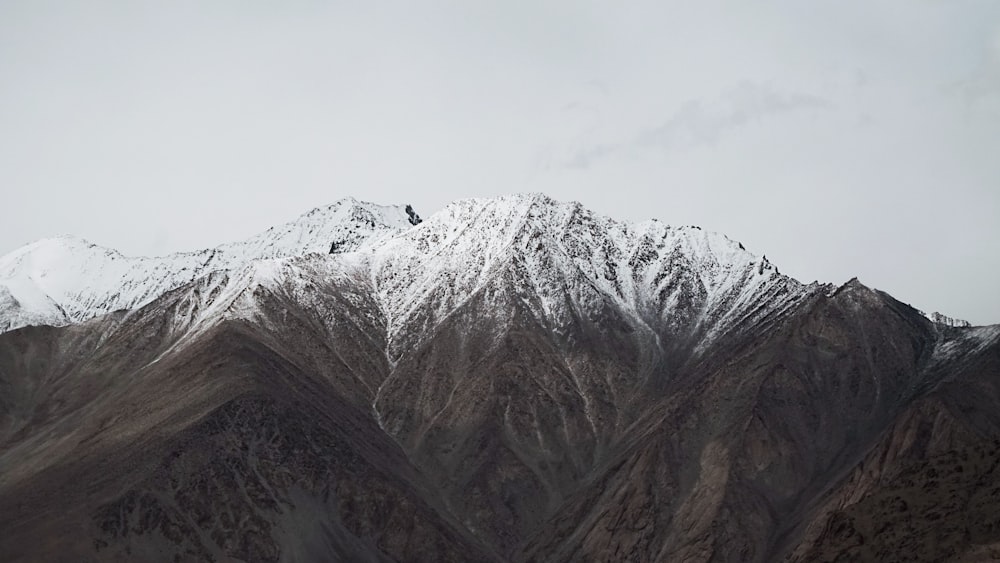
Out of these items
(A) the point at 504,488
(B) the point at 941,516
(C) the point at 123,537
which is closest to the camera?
(B) the point at 941,516

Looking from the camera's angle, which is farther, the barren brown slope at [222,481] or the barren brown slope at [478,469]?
the barren brown slope at [478,469]

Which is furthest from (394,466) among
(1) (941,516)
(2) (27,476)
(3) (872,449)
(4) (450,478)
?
(1) (941,516)

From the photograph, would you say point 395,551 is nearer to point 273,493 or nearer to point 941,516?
point 273,493

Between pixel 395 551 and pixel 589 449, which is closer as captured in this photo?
pixel 395 551

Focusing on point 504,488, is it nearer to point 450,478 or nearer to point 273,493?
point 450,478

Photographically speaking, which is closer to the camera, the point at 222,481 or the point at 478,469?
the point at 222,481

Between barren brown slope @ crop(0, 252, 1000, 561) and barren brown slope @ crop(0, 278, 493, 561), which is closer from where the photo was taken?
barren brown slope @ crop(0, 278, 493, 561)

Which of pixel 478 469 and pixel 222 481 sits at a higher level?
pixel 222 481

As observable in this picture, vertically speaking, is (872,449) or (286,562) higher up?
(286,562)

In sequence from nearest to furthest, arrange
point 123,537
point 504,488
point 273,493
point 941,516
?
point 941,516 < point 123,537 < point 273,493 < point 504,488

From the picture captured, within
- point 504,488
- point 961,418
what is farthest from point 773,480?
point 504,488

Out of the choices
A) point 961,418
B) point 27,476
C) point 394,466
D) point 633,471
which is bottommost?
point 961,418
